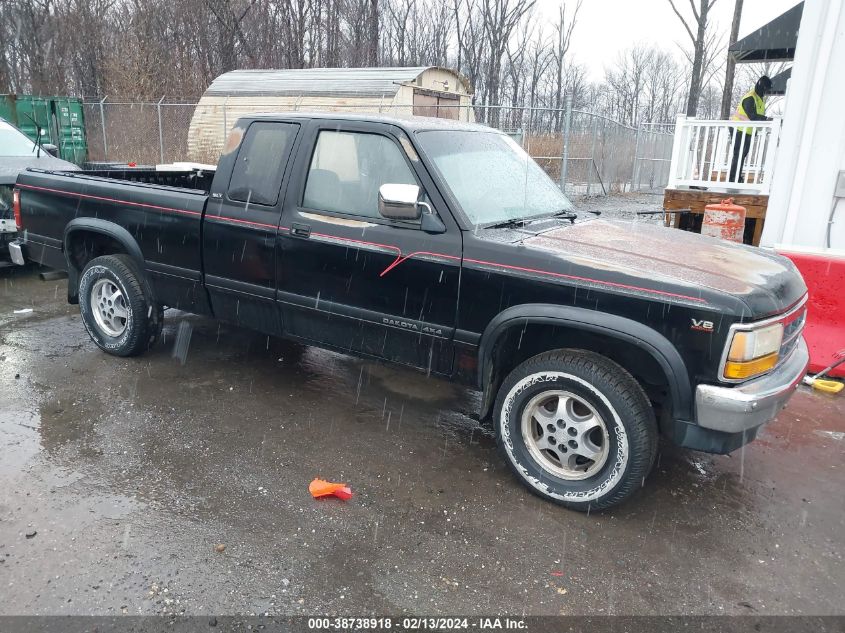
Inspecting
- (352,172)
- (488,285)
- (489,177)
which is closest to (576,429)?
(488,285)

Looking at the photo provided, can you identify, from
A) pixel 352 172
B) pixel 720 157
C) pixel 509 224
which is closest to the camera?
pixel 509 224

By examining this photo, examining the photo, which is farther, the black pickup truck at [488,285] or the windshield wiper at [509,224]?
the windshield wiper at [509,224]

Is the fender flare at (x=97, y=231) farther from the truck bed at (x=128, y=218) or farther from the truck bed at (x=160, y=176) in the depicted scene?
the truck bed at (x=160, y=176)

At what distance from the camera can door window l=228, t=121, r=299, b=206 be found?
13.7 ft

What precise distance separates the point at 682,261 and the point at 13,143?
9.02 meters

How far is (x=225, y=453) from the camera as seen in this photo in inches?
150

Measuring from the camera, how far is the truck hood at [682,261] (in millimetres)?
2984

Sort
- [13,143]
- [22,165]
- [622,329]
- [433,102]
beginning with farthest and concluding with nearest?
1. [433,102]
2. [13,143]
3. [22,165]
4. [622,329]

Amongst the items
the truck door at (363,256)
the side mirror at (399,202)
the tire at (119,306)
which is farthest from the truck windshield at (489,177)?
the tire at (119,306)

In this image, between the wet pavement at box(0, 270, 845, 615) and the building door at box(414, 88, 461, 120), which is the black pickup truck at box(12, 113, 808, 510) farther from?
the building door at box(414, 88, 461, 120)

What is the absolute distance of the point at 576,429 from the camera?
3.30 metres

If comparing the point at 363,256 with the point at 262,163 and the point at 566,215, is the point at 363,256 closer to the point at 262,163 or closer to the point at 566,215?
the point at 262,163

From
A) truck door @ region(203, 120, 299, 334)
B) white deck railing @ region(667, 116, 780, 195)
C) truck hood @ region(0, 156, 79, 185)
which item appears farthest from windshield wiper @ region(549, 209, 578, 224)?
white deck railing @ region(667, 116, 780, 195)

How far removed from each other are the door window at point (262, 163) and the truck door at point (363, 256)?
0.14m
